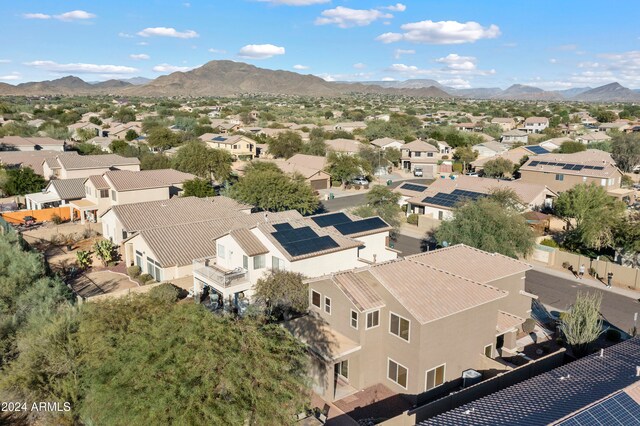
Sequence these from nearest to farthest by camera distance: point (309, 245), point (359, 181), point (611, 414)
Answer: point (611, 414), point (309, 245), point (359, 181)

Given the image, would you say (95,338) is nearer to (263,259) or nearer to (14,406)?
(14,406)

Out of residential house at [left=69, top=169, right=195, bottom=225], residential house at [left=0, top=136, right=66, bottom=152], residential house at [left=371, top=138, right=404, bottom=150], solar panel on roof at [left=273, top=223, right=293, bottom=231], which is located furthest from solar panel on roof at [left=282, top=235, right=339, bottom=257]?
residential house at [left=0, top=136, right=66, bottom=152]

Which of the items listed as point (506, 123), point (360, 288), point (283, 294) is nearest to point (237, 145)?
point (283, 294)

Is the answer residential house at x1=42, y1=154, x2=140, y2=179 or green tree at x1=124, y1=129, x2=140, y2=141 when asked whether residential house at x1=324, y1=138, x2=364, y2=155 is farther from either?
green tree at x1=124, y1=129, x2=140, y2=141

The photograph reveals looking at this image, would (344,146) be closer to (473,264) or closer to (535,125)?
(473,264)

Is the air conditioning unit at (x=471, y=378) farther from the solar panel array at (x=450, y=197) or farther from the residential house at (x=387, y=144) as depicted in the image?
the residential house at (x=387, y=144)

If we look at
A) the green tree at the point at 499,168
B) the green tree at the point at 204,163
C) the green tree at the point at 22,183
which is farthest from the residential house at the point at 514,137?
the green tree at the point at 22,183
